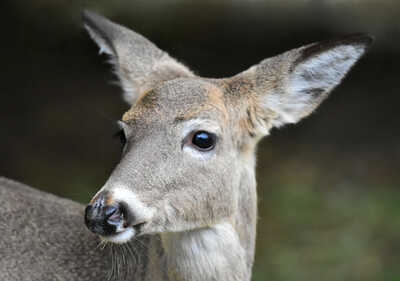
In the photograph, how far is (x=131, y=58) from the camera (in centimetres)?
575

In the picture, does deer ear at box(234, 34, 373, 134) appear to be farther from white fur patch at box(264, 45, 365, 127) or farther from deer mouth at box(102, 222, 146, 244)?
deer mouth at box(102, 222, 146, 244)

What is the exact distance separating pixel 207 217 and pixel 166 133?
58cm

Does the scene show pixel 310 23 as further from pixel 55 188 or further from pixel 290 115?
pixel 290 115

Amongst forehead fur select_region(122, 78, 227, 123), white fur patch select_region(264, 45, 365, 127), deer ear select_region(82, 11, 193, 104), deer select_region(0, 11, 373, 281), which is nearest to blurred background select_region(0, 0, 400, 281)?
deer ear select_region(82, 11, 193, 104)

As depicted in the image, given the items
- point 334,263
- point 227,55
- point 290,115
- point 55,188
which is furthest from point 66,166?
point 290,115

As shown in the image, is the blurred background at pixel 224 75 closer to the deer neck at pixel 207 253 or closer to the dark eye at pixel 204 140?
the deer neck at pixel 207 253

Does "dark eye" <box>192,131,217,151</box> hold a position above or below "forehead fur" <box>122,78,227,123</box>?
below

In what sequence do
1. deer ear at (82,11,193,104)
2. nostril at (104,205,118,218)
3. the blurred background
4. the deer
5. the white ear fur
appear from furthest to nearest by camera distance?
the blurred background → deer ear at (82,11,193,104) → the white ear fur → the deer → nostril at (104,205,118,218)

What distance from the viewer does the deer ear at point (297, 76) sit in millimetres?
4977

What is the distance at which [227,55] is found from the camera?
476 inches

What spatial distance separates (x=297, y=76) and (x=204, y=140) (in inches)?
36.0

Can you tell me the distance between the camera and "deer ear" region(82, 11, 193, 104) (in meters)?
5.66

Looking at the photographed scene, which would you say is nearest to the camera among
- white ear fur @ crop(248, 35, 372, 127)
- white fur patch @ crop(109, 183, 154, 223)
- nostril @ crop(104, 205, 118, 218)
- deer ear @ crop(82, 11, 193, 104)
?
nostril @ crop(104, 205, 118, 218)

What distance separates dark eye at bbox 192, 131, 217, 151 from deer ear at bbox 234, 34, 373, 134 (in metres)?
0.52
